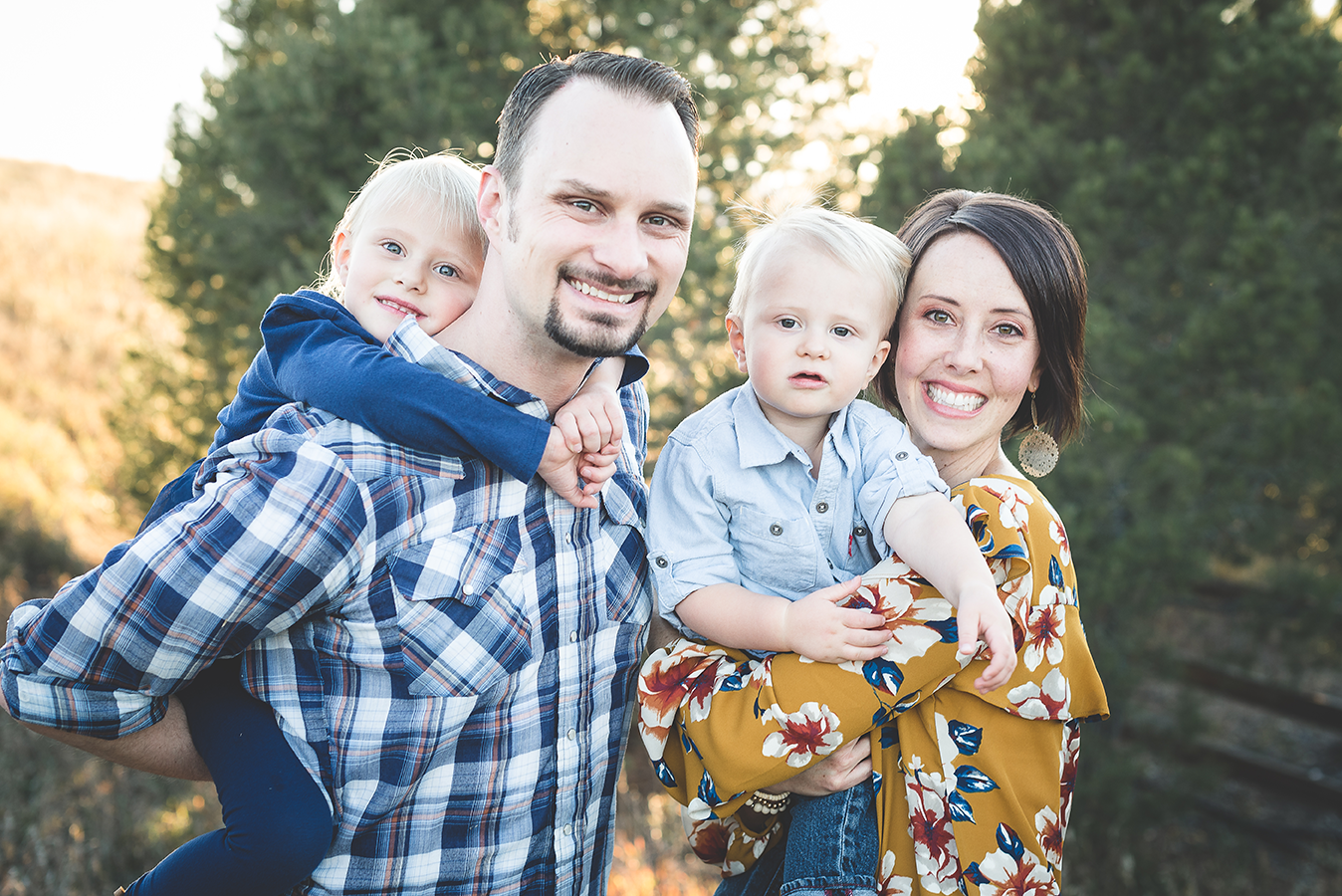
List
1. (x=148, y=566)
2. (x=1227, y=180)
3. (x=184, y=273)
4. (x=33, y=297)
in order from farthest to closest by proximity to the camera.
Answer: (x=33, y=297), (x=184, y=273), (x=1227, y=180), (x=148, y=566)

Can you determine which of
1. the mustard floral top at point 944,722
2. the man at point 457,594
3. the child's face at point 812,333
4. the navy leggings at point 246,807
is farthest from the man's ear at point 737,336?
the navy leggings at point 246,807

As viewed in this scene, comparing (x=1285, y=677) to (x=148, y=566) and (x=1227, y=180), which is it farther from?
(x=148, y=566)

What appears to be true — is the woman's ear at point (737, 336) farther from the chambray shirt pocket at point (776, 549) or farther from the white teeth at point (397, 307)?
the white teeth at point (397, 307)

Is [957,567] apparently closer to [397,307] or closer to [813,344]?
[813,344]

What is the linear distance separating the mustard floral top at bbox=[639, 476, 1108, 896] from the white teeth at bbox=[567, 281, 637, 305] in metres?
0.73

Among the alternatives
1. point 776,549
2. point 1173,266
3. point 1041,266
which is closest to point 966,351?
point 1041,266

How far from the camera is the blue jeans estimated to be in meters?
1.58

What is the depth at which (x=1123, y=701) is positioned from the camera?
5.06m

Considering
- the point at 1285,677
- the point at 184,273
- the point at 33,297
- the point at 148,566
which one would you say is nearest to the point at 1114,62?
the point at 1285,677

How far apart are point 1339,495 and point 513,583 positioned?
19.4 ft

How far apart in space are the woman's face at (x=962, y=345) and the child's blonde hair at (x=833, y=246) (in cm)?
7

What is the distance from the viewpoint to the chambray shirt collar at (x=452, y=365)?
1.67m

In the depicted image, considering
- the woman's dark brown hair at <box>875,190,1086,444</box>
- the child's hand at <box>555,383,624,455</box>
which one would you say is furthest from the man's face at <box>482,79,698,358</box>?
the woman's dark brown hair at <box>875,190,1086,444</box>

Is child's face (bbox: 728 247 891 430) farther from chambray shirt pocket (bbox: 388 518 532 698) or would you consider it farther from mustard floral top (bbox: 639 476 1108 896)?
chambray shirt pocket (bbox: 388 518 532 698)
